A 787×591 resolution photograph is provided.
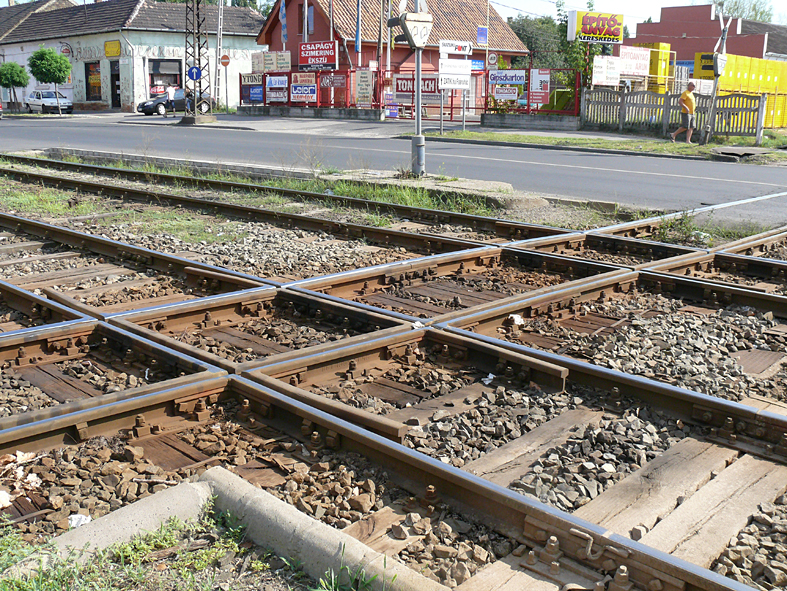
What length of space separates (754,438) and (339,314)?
3.05 metres

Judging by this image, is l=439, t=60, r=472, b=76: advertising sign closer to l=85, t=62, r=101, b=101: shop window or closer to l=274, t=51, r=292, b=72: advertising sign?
l=274, t=51, r=292, b=72: advertising sign

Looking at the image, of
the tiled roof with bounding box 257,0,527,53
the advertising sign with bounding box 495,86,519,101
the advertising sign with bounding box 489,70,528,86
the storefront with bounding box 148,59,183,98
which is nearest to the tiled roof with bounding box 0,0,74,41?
the storefront with bounding box 148,59,183,98

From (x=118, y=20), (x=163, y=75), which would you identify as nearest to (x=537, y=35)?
(x=163, y=75)

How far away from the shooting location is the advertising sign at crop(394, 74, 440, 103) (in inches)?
1495

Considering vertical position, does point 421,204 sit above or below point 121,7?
below

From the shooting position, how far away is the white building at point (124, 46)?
190 feet

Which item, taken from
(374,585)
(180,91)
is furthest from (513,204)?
(180,91)

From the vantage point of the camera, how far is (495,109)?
116 ft

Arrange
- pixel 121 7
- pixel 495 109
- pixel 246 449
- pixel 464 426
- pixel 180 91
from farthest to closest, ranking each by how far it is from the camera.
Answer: pixel 121 7
pixel 180 91
pixel 495 109
pixel 464 426
pixel 246 449

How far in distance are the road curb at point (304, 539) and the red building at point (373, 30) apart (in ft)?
148

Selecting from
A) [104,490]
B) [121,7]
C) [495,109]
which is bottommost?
[104,490]

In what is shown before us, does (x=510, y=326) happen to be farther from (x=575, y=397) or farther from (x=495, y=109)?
(x=495, y=109)

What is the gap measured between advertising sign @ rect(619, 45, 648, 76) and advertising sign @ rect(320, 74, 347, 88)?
14.4m

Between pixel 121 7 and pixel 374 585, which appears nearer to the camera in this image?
pixel 374 585
